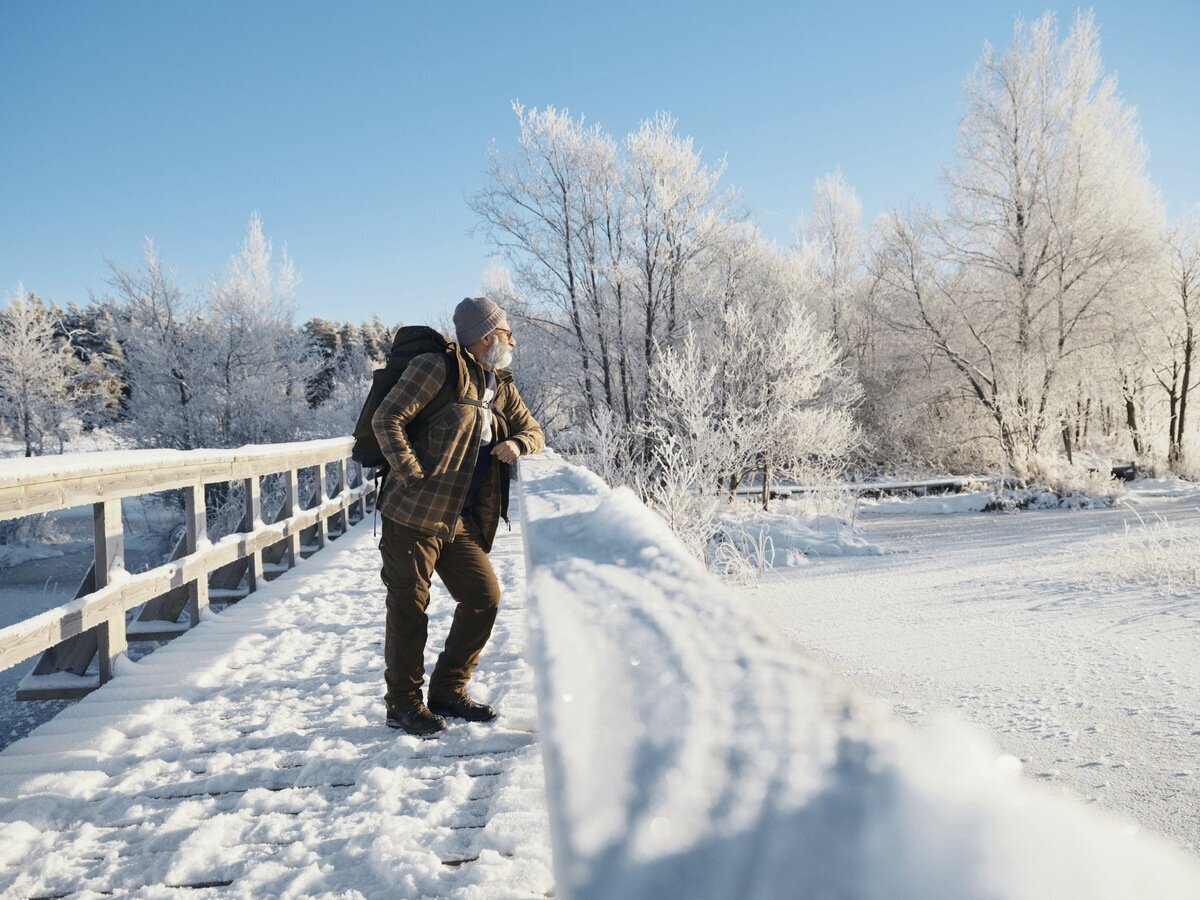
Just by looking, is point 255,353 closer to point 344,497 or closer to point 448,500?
point 344,497

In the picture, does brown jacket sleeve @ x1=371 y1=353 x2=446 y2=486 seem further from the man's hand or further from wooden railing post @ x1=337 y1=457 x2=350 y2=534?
wooden railing post @ x1=337 y1=457 x2=350 y2=534

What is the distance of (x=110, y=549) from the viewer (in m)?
3.80

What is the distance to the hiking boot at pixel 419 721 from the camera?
3.09 metres

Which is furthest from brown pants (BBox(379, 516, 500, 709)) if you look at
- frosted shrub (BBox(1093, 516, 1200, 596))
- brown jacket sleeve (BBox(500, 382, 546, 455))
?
frosted shrub (BBox(1093, 516, 1200, 596))

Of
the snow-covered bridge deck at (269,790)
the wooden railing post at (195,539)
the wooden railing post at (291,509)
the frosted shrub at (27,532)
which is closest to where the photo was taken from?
the snow-covered bridge deck at (269,790)

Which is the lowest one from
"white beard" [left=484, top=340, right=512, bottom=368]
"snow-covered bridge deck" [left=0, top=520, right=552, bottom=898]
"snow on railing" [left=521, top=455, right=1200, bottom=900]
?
"snow-covered bridge deck" [left=0, top=520, right=552, bottom=898]

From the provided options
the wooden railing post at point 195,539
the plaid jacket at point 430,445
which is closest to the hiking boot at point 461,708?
the plaid jacket at point 430,445

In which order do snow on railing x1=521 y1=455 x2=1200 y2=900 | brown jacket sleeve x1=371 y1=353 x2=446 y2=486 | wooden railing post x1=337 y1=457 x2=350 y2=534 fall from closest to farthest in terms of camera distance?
snow on railing x1=521 y1=455 x2=1200 y2=900 → brown jacket sleeve x1=371 y1=353 x2=446 y2=486 → wooden railing post x1=337 y1=457 x2=350 y2=534

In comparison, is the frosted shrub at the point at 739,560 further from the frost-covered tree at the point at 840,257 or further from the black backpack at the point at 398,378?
the frost-covered tree at the point at 840,257

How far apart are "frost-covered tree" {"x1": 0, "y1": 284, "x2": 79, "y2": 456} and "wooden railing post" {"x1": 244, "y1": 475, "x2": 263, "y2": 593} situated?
22.5 m

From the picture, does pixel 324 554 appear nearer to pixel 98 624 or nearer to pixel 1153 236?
pixel 98 624

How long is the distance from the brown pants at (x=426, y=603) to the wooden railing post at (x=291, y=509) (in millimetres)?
3948

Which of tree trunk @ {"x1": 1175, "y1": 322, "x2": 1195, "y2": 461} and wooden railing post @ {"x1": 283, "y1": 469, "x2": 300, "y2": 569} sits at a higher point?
tree trunk @ {"x1": 1175, "y1": 322, "x2": 1195, "y2": 461}

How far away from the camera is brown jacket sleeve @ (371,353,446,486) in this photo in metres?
2.90
